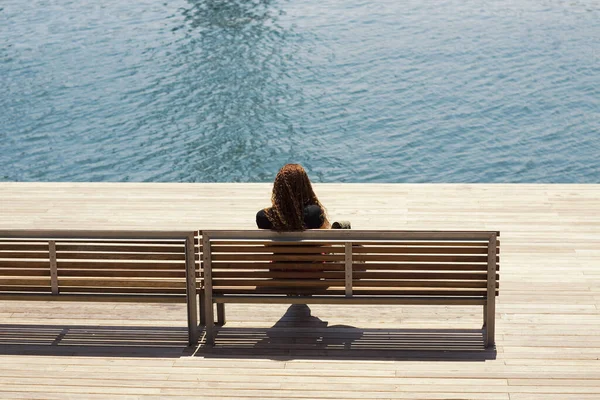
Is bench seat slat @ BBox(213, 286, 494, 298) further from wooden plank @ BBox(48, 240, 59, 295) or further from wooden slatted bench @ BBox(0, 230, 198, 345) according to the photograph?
wooden plank @ BBox(48, 240, 59, 295)

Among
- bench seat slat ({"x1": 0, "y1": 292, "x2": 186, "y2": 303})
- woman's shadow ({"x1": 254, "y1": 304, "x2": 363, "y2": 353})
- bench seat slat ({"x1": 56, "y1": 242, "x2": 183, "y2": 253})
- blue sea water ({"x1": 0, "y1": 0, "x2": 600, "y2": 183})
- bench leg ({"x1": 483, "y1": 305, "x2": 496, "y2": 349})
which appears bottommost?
blue sea water ({"x1": 0, "y1": 0, "x2": 600, "y2": 183})

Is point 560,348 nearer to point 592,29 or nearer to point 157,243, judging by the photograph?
point 157,243

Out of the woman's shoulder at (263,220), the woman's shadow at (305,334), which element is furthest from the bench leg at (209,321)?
the woman's shoulder at (263,220)

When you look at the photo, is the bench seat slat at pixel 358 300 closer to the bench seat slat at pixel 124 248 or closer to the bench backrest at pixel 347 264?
the bench backrest at pixel 347 264

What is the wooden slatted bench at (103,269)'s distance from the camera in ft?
21.9

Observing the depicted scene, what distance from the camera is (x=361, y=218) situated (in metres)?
9.55

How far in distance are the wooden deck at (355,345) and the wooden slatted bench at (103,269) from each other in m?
0.36

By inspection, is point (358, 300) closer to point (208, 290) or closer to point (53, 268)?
point (208, 290)

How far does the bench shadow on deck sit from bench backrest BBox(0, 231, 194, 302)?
0.36 metres

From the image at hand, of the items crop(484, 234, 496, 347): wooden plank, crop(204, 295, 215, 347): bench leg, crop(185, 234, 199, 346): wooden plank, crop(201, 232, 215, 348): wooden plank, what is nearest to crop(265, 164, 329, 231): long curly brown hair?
crop(201, 232, 215, 348): wooden plank

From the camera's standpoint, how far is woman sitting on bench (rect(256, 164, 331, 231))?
6652 millimetres

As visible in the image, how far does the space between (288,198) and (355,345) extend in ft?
3.74

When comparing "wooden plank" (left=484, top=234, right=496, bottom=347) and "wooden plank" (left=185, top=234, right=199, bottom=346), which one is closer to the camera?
"wooden plank" (left=484, top=234, right=496, bottom=347)

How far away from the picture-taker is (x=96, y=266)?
267 inches
